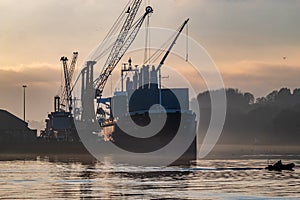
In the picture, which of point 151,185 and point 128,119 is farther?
point 128,119

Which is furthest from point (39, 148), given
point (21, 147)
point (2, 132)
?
point (2, 132)

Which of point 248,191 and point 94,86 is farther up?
point 94,86

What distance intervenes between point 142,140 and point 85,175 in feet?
226

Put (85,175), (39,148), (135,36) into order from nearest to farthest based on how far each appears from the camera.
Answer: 1. (85,175)
2. (135,36)
3. (39,148)

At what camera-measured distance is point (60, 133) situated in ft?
639

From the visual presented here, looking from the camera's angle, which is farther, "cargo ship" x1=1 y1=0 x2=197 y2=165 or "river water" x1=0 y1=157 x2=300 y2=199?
"cargo ship" x1=1 y1=0 x2=197 y2=165

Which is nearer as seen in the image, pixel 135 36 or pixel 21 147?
pixel 135 36

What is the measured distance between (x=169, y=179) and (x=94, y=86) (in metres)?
121

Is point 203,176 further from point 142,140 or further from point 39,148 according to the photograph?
point 39,148

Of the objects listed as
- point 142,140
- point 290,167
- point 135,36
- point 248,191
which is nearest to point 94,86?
point 135,36

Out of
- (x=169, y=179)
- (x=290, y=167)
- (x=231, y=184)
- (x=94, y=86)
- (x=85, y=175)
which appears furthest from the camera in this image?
(x=94, y=86)

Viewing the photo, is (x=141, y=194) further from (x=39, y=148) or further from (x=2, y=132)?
(x=2, y=132)

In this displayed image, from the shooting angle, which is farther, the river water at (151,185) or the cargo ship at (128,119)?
the cargo ship at (128,119)

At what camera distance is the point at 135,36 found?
159 meters
